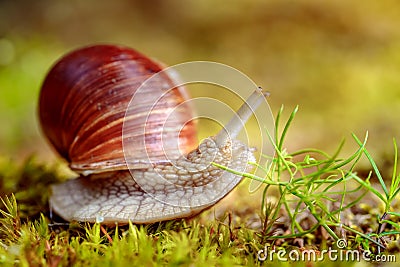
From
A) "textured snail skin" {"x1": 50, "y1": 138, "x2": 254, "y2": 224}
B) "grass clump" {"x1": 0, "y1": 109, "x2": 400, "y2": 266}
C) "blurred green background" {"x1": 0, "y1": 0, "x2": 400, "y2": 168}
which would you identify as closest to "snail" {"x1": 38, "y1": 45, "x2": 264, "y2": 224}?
"textured snail skin" {"x1": 50, "y1": 138, "x2": 254, "y2": 224}

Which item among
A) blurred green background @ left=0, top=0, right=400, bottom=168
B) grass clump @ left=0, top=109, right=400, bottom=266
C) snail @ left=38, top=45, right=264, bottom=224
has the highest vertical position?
blurred green background @ left=0, top=0, right=400, bottom=168

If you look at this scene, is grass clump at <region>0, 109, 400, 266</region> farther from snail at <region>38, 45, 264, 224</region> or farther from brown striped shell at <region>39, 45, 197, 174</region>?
brown striped shell at <region>39, 45, 197, 174</region>

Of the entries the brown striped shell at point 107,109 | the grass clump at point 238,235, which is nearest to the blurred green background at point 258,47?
the brown striped shell at point 107,109

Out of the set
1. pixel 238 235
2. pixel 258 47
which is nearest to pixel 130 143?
pixel 238 235

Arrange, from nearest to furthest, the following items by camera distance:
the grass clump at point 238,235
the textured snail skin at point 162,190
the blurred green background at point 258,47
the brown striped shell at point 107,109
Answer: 1. the grass clump at point 238,235
2. the textured snail skin at point 162,190
3. the brown striped shell at point 107,109
4. the blurred green background at point 258,47

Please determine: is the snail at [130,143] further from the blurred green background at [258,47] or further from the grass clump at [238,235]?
the blurred green background at [258,47]

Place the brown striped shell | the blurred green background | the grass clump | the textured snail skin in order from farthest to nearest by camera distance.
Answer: the blurred green background, the brown striped shell, the textured snail skin, the grass clump
